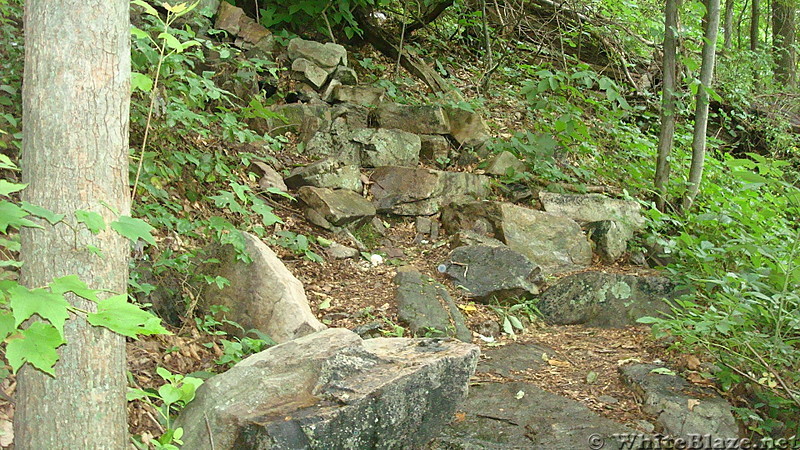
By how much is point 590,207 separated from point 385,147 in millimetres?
2436

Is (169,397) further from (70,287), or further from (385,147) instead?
(385,147)

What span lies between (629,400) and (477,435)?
117 cm

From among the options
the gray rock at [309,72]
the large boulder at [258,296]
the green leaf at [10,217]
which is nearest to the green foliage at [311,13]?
the gray rock at [309,72]

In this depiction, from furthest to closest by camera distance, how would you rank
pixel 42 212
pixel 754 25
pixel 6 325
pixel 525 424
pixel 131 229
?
pixel 754 25 → pixel 525 424 → pixel 131 229 → pixel 42 212 → pixel 6 325

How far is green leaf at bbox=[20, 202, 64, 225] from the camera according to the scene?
6.90 feet

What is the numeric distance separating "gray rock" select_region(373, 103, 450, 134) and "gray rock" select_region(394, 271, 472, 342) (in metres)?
2.80

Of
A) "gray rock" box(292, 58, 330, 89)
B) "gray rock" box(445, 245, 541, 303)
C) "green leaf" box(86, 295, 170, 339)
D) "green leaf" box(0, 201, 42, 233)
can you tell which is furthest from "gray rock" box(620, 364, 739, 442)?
"gray rock" box(292, 58, 330, 89)

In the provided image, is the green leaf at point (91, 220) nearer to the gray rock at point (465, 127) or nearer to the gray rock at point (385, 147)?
the gray rock at point (385, 147)

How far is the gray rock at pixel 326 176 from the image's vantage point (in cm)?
650

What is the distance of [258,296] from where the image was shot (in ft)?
13.6

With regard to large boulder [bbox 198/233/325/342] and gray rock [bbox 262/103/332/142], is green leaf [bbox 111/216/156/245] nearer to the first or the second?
large boulder [bbox 198/233/325/342]

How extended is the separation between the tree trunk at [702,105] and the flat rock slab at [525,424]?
12.5 ft

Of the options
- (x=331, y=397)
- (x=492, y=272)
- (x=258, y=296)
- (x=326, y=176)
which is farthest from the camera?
(x=326, y=176)

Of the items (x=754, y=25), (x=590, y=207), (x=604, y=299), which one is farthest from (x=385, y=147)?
(x=754, y=25)
